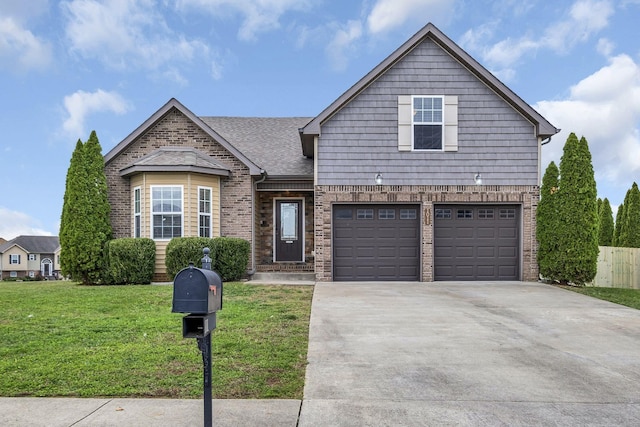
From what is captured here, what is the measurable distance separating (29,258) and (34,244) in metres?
2.30

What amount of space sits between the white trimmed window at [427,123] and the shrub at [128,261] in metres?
8.04

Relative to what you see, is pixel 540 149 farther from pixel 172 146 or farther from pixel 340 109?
pixel 172 146

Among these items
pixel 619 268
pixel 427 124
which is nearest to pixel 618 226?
pixel 619 268

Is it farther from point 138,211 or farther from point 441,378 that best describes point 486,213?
point 138,211

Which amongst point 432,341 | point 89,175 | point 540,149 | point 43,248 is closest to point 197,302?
point 432,341

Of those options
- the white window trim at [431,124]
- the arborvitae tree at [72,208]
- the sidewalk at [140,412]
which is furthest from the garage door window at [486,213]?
the arborvitae tree at [72,208]

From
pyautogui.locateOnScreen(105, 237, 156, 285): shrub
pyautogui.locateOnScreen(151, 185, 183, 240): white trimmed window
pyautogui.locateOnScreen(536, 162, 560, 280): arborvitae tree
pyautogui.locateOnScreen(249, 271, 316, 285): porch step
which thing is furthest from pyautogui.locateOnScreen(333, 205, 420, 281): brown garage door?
pyautogui.locateOnScreen(105, 237, 156, 285): shrub

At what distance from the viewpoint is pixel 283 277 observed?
46.2ft

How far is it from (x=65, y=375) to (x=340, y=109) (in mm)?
10534

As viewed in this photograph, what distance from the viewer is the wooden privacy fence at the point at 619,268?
15.9 m

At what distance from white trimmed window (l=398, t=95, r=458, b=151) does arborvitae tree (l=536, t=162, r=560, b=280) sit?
2.84 m

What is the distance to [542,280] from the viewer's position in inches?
540

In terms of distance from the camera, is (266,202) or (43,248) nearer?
(266,202)

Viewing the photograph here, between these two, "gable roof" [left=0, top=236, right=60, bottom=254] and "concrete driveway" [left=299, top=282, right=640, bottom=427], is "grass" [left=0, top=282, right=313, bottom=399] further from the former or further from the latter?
"gable roof" [left=0, top=236, right=60, bottom=254]
